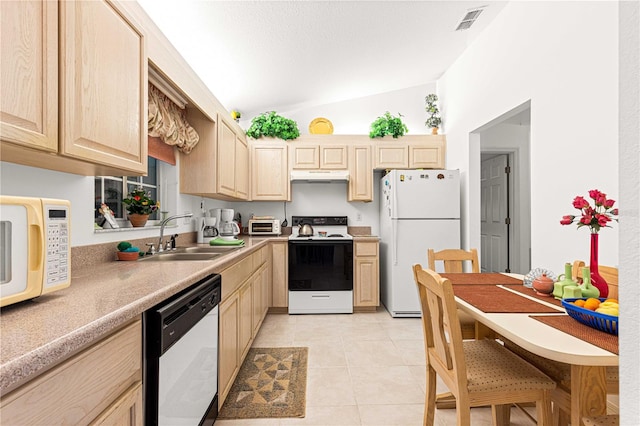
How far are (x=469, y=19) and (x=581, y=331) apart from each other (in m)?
2.85

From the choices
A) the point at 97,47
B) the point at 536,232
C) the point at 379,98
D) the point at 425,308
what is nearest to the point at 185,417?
the point at 425,308

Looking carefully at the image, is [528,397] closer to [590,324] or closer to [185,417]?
[590,324]

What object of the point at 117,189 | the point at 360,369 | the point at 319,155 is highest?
the point at 319,155

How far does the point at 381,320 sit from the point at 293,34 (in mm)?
2942

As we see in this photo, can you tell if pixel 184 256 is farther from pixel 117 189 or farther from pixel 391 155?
pixel 391 155

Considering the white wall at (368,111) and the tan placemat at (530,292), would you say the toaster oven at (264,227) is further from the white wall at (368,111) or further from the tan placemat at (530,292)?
the tan placemat at (530,292)

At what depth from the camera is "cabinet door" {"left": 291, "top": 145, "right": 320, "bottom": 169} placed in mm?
4109

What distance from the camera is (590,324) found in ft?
3.82

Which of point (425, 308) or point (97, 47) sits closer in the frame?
point (97, 47)

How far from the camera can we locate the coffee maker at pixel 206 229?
125 inches

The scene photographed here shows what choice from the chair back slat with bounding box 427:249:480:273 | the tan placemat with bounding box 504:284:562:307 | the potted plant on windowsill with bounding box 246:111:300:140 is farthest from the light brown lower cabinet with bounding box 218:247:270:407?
the potted plant on windowsill with bounding box 246:111:300:140

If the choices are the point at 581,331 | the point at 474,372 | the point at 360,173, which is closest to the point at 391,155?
the point at 360,173

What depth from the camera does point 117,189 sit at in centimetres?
218

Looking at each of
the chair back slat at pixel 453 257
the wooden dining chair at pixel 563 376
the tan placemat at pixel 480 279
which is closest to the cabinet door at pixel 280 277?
the chair back slat at pixel 453 257
